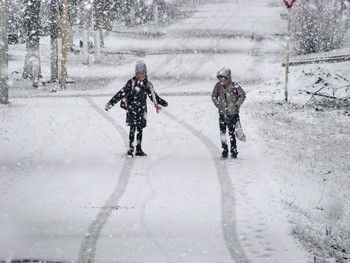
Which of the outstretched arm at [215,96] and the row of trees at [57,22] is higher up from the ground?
the row of trees at [57,22]

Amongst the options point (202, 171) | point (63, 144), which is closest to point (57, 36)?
point (63, 144)

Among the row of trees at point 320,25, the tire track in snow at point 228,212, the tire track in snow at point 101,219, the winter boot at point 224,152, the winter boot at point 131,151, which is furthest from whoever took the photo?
the row of trees at point 320,25

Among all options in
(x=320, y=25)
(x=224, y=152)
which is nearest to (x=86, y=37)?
(x=320, y=25)

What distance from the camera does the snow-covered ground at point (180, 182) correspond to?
5605 millimetres

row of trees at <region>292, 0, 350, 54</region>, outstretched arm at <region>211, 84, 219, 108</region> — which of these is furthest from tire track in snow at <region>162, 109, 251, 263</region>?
row of trees at <region>292, 0, 350, 54</region>

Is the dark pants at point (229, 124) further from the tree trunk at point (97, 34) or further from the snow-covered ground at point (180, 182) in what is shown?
the tree trunk at point (97, 34)

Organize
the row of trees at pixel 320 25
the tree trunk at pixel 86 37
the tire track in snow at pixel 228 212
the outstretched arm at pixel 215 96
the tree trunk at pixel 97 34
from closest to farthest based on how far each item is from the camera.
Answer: the tire track in snow at pixel 228 212 < the outstretched arm at pixel 215 96 < the row of trees at pixel 320 25 < the tree trunk at pixel 86 37 < the tree trunk at pixel 97 34

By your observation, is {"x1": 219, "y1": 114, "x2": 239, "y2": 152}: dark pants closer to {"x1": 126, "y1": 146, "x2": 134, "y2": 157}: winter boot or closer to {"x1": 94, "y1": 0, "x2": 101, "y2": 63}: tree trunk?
{"x1": 126, "y1": 146, "x2": 134, "y2": 157}: winter boot

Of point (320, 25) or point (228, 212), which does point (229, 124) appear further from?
point (320, 25)

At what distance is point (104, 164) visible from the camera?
948 centimetres

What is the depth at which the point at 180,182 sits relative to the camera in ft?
27.0

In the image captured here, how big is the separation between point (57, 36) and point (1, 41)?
822 cm

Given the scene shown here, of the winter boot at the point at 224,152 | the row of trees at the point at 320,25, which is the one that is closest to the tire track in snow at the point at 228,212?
A: the winter boot at the point at 224,152

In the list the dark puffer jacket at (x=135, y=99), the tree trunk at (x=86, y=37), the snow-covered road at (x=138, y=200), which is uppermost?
the tree trunk at (x=86, y=37)
